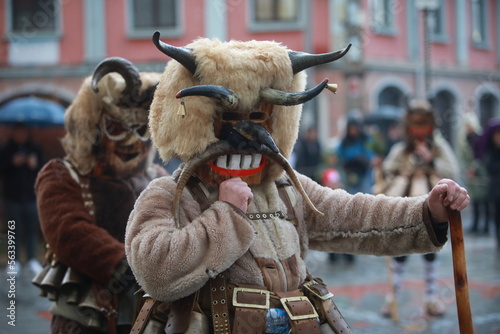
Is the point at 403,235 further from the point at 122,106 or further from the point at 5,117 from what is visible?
the point at 5,117

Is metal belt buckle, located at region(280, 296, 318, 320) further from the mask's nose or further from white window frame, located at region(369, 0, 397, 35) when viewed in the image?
white window frame, located at region(369, 0, 397, 35)

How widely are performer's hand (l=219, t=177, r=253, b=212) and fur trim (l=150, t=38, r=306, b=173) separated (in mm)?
164

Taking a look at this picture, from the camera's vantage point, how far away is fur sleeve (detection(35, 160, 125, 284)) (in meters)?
3.29

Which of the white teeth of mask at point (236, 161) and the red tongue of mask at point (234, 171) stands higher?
the white teeth of mask at point (236, 161)

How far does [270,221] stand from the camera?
2738 millimetres

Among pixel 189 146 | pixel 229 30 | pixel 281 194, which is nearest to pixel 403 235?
pixel 281 194

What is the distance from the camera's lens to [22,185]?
29.6 feet

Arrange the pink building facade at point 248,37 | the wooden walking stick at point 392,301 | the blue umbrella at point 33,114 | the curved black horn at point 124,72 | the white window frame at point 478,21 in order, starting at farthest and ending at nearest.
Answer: the white window frame at point 478,21
the pink building facade at point 248,37
the blue umbrella at point 33,114
the wooden walking stick at point 392,301
the curved black horn at point 124,72

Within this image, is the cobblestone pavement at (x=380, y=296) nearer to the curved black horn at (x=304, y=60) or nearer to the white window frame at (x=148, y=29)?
the curved black horn at (x=304, y=60)

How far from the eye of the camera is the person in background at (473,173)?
12.5 metres

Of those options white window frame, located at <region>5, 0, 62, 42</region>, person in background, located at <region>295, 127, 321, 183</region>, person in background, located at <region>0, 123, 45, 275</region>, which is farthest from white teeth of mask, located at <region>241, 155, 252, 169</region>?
white window frame, located at <region>5, 0, 62, 42</region>

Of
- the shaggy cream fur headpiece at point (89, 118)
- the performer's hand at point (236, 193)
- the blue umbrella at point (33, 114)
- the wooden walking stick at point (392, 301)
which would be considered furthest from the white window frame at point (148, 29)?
the performer's hand at point (236, 193)

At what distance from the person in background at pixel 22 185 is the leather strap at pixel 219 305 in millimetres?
6776

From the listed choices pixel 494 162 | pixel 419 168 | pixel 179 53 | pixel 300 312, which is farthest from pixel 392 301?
pixel 494 162
